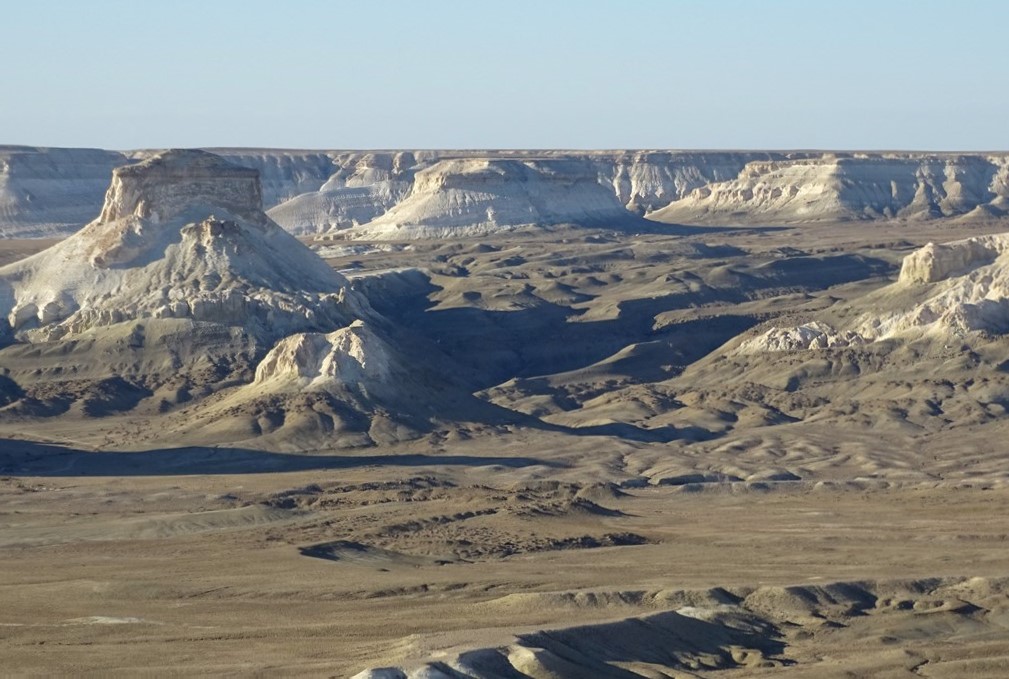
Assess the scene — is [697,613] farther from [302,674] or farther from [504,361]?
[504,361]

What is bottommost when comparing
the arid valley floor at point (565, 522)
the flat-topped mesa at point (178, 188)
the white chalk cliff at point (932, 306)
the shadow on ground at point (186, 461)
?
the shadow on ground at point (186, 461)

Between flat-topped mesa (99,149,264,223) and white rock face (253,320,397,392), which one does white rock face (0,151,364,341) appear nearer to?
flat-topped mesa (99,149,264,223)

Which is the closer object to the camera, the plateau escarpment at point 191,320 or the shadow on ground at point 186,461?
the shadow on ground at point 186,461

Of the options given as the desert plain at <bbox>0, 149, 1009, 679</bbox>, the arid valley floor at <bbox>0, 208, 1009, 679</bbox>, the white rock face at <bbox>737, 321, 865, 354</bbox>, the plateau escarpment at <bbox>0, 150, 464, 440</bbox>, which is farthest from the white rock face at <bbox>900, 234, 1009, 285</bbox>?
the plateau escarpment at <bbox>0, 150, 464, 440</bbox>

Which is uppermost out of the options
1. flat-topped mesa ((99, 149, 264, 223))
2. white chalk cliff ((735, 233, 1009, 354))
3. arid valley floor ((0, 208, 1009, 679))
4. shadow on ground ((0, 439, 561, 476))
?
flat-topped mesa ((99, 149, 264, 223))

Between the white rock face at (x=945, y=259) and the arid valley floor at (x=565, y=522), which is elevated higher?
the white rock face at (x=945, y=259)

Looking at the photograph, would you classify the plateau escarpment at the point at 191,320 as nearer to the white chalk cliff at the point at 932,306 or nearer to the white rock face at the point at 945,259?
the white chalk cliff at the point at 932,306

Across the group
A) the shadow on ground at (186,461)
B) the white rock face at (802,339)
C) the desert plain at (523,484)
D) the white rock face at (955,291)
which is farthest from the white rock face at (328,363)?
the white rock face at (955,291)

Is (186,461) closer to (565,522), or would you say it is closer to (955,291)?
(565,522)
